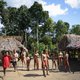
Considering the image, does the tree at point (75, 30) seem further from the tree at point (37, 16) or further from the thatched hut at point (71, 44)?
the thatched hut at point (71, 44)

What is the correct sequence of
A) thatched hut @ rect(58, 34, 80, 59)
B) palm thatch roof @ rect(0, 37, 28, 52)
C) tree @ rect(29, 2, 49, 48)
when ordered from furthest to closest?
tree @ rect(29, 2, 49, 48) → palm thatch roof @ rect(0, 37, 28, 52) → thatched hut @ rect(58, 34, 80, 59)

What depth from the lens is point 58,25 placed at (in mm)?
74812

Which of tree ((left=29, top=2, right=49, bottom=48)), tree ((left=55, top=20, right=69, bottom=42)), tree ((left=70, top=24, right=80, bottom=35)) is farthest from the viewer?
tree ((left=70, top=24, right=80, bottom=35))

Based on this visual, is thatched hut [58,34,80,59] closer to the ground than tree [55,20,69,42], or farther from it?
closer to the ground

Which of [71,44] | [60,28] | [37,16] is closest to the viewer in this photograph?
[71,44]

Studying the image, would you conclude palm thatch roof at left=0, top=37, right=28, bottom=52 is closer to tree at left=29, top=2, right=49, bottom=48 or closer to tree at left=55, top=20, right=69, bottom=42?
tree at left=29, top=2, right=49, bottom=48

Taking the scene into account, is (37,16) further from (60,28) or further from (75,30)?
(75,30)

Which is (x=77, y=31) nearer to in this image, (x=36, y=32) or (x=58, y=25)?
(x=58, y=25)

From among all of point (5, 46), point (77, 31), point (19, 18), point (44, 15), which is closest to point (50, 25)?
point (44, 15)

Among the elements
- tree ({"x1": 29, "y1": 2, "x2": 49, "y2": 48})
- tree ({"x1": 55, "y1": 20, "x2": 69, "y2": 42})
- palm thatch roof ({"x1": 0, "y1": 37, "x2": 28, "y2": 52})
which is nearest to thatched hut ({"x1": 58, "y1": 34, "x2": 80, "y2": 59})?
palm thatch roof ({"x1": 0, "y1": 37, "x2": 28, "y2": 52})

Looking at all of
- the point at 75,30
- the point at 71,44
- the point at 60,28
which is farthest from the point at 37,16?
the point at 71,44

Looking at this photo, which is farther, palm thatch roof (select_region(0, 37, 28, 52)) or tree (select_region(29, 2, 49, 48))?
tree (select_region(29, 2, 49, 48))

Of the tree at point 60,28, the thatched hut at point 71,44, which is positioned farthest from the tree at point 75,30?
the thatched hut at point 71,44

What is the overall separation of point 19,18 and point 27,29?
129 inches
